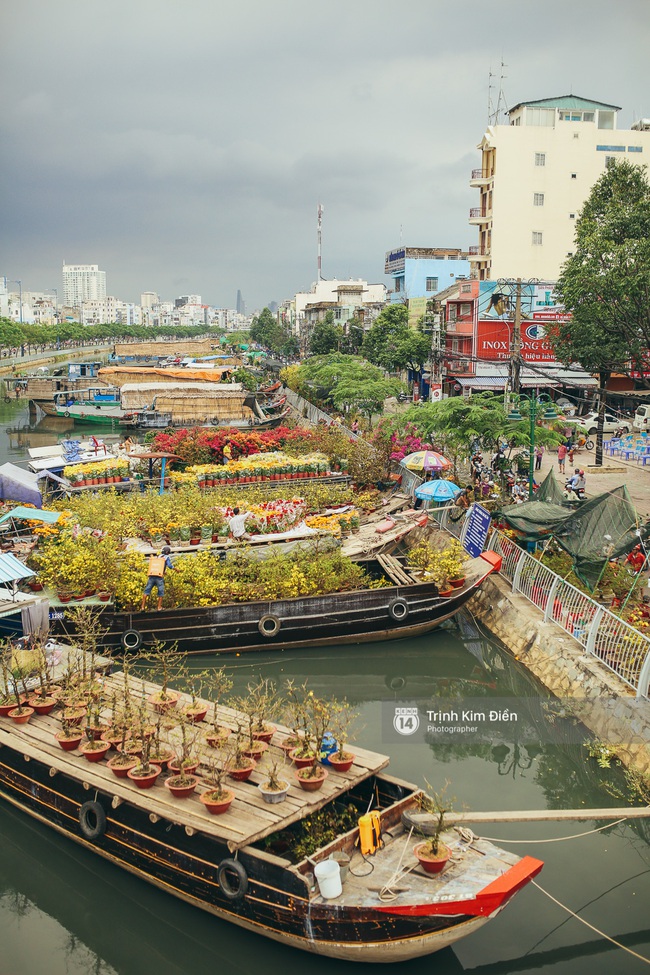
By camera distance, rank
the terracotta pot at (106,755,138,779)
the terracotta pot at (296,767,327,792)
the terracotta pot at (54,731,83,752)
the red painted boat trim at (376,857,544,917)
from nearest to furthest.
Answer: the red painted boat trim at (376,857,544,917)
the terracotta pot at (296,767,327,792)
the terracotta pot at (106,755,138,779)
the terracotta pot at (54,731,83,752)

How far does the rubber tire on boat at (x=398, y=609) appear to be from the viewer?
15.8 meters

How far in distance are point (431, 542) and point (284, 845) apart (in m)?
13.1

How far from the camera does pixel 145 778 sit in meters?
8.81

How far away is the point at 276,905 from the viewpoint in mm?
7727

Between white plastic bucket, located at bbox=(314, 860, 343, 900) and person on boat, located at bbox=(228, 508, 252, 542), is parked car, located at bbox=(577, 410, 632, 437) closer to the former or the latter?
person on boat, located at bbox=(228, 508, 252, 542)

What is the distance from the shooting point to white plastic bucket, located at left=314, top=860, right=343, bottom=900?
7.38m

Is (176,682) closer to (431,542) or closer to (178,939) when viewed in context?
(178,939)

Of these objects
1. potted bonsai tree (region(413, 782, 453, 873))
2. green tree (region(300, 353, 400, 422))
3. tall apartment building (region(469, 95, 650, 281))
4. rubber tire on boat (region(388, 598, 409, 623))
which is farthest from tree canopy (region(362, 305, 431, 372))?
potted bonsai tree (region(413, 782, 453, 873))

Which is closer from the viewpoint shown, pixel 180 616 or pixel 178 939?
pixel 178 939

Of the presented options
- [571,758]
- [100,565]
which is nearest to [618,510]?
[571,758]

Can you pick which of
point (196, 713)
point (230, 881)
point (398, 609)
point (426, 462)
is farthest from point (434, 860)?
point (426, 462)

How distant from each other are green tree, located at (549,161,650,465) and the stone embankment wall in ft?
26.8

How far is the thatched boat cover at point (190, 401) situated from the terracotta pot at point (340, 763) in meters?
40.1

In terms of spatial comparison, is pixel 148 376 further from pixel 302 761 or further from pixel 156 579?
pixel 302 761
